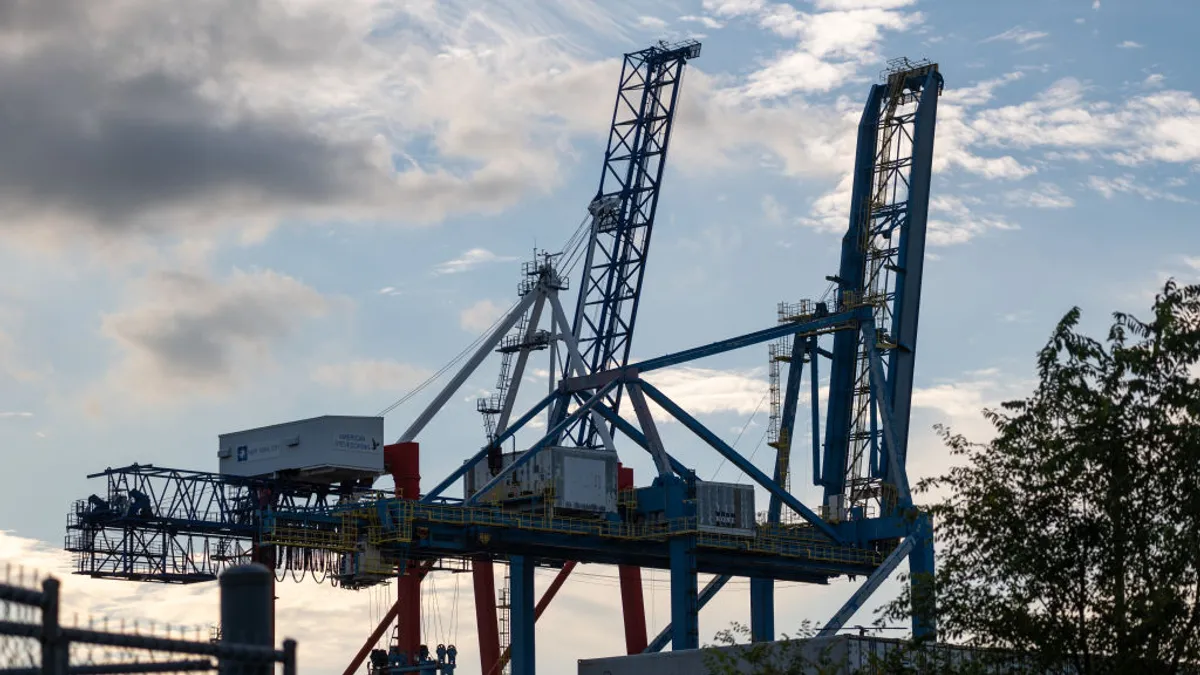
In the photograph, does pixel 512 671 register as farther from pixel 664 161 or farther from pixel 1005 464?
pixel 1005 464

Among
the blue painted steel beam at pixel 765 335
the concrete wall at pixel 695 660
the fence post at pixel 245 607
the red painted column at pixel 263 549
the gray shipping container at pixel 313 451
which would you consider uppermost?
the blue painted steel beam at pixel 765 335

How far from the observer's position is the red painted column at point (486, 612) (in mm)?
111750

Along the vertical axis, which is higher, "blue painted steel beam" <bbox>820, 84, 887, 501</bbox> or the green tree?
"blue painted steel beam" <bbox>820, 84, 887, 501</bbox>

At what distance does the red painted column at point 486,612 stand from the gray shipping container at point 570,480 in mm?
15998

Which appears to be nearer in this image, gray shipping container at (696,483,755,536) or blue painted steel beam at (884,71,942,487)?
gray shipping container at (696,483,755,536)

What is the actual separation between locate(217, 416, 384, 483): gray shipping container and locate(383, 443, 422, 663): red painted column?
11.3 ft

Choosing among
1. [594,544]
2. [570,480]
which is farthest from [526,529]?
[594,544]

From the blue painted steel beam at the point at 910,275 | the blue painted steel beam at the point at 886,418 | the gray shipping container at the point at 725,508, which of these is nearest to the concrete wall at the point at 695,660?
the gray shipping container at the point at 725,508

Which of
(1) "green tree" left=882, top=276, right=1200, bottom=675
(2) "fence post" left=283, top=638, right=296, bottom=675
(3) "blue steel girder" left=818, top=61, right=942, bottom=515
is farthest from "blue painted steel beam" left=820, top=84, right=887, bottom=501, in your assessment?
(2) "fence post" left=283, top=638, right=296, bottom=675

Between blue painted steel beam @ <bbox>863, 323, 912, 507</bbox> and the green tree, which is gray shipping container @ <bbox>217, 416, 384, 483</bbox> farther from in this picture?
the green tree

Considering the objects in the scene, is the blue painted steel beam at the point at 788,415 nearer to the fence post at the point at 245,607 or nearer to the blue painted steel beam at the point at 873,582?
the blue painted steel beam at the point at 873,582

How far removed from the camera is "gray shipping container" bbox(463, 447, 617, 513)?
9512 centimetres

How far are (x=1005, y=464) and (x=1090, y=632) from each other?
3.34 m

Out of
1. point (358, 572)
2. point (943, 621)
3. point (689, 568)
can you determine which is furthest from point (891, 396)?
point (943, 621)
